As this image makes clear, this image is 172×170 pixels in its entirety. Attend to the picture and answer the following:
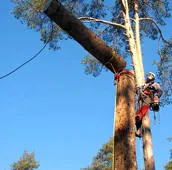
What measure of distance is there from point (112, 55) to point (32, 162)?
41.0 m

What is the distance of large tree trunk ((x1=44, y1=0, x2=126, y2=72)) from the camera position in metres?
3.46

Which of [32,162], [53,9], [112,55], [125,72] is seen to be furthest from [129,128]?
[32,162]

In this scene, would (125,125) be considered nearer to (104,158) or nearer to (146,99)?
(146,99)

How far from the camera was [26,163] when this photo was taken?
135ft

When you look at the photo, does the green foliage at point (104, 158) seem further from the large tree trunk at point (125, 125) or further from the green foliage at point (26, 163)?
the large tree trunk at point (125, 125)

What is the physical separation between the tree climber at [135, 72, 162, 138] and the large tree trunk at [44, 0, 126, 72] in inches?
106

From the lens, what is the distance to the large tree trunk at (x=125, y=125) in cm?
294

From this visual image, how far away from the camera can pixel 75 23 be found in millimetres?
3502

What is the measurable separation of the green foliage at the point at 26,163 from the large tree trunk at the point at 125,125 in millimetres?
40267

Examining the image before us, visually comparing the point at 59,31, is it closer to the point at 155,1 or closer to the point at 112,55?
the point at 155,1

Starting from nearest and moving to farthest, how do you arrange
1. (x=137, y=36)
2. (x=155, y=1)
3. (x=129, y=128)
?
(x=129, y=128) < (x=137, y=36) < (x=155, y=1)

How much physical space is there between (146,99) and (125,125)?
329 cm

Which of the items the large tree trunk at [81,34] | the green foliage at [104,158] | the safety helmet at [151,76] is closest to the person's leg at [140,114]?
the safety helmet at [151,76]

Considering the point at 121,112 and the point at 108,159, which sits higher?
the point at 108,159
